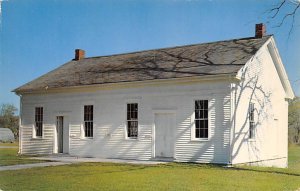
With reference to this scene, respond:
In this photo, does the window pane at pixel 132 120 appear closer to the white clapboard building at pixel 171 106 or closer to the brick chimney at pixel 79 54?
the white clapboard building at pixel 171 106

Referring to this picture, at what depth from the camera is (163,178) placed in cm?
1219

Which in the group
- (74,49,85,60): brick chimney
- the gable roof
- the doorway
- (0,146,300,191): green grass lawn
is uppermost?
(74,49,85,60): brick chimney

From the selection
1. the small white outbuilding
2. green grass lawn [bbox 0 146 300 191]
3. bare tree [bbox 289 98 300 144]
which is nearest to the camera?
green grass lawn [bbox 0 146 300 191]

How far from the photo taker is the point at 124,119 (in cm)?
1930

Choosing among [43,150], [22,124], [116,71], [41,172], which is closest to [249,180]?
[41,172]

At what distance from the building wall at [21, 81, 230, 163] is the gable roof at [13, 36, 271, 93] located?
1.75 feet

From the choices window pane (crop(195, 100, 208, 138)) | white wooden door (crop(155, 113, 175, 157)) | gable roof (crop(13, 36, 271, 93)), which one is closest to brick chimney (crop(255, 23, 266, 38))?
gable roof (crop(13, 36, 271, 93))

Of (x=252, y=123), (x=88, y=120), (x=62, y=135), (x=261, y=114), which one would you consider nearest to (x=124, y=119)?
(x=88, y=120)

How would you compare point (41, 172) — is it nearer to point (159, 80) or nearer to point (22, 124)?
point (159, 80)

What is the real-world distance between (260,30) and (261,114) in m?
3.72

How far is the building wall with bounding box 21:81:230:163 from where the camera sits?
16.8 m

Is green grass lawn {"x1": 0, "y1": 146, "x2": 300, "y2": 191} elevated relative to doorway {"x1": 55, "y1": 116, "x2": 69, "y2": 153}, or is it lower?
lower

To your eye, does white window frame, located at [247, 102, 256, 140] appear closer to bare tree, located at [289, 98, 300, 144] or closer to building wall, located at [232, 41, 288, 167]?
building wall, located at [232, 41, 288, 167]

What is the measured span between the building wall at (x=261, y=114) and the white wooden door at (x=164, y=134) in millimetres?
2730
